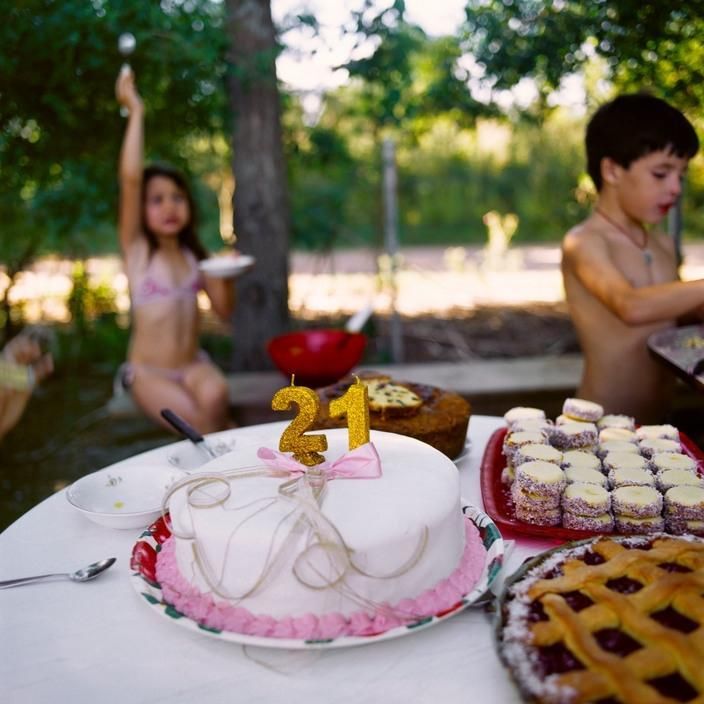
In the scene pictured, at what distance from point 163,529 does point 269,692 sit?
45 centimetres

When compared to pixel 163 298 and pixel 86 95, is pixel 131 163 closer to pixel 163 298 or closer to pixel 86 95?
pixel 163 298

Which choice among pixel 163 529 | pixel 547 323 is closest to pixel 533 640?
pixel 163 529

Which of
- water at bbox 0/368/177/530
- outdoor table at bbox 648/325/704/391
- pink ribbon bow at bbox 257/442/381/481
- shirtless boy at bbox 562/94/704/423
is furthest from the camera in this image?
water at bbox 0/368/177/530

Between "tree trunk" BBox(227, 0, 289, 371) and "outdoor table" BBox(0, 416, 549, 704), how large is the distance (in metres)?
3.32

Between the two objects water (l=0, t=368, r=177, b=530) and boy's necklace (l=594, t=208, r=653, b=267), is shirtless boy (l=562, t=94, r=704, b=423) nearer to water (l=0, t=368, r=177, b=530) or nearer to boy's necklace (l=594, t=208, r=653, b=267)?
boy's necklace (l=594, t=208, r=653, b=267)

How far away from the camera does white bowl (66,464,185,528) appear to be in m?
1.50

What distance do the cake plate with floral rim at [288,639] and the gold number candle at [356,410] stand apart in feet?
0.88

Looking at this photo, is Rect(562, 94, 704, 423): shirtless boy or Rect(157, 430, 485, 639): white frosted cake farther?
Rect(562, 94, 704, 423): shirtless boy

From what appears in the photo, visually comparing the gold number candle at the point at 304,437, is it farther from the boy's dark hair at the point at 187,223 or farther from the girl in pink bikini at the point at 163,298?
the boy's dark hair at the point at 187,223

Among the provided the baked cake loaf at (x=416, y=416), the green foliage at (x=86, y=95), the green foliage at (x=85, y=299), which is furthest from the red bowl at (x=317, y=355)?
the green foliage at (x=85, y=299)

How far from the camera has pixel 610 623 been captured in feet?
3.37

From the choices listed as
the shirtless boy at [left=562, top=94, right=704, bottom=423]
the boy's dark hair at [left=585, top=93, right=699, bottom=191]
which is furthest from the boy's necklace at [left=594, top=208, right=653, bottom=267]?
the boy's dark hair at [left=585, top=93, right=699, bottom=191]

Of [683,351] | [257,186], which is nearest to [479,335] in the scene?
[257,186]

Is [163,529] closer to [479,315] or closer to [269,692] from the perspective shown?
[269,692]
